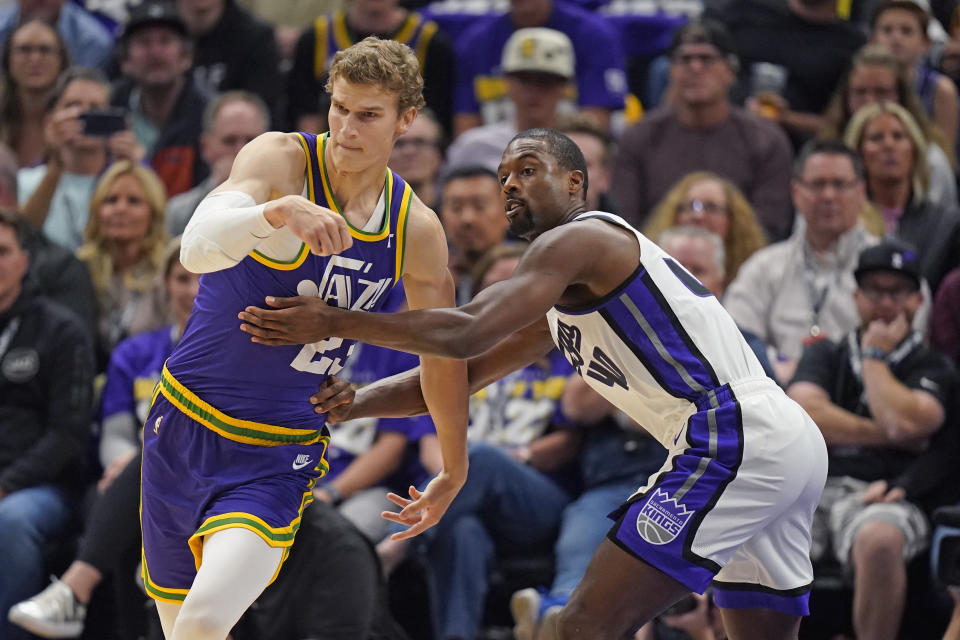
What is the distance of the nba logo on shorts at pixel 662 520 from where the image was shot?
4449 millimetres

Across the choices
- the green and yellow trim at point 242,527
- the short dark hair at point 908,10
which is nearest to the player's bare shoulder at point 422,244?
the green and yellow trim at point 242,527

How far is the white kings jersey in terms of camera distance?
4.55 meters

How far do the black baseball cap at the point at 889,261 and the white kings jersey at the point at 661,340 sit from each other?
7.77ft

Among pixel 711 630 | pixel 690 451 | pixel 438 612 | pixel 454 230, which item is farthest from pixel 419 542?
pixel 690 451

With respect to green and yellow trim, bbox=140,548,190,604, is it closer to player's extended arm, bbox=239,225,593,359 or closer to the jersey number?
the jersey number

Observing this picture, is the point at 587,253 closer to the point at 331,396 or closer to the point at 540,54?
the point at 331,396

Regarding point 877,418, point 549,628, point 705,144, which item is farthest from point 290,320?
point 705,144

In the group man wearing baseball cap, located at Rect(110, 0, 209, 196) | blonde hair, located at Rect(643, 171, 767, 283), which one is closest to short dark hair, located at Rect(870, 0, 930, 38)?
blonde hair, located at Rect(643, 171, 767, 283)

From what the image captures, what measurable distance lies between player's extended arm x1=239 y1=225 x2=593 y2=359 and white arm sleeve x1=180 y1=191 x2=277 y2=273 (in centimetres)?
24

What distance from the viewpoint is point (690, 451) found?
4543 millimetres

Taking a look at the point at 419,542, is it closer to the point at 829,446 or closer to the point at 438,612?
the point at 438,612

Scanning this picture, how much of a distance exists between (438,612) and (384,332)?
2727 millimetres

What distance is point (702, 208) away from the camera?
7.90m

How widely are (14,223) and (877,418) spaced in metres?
4.74
